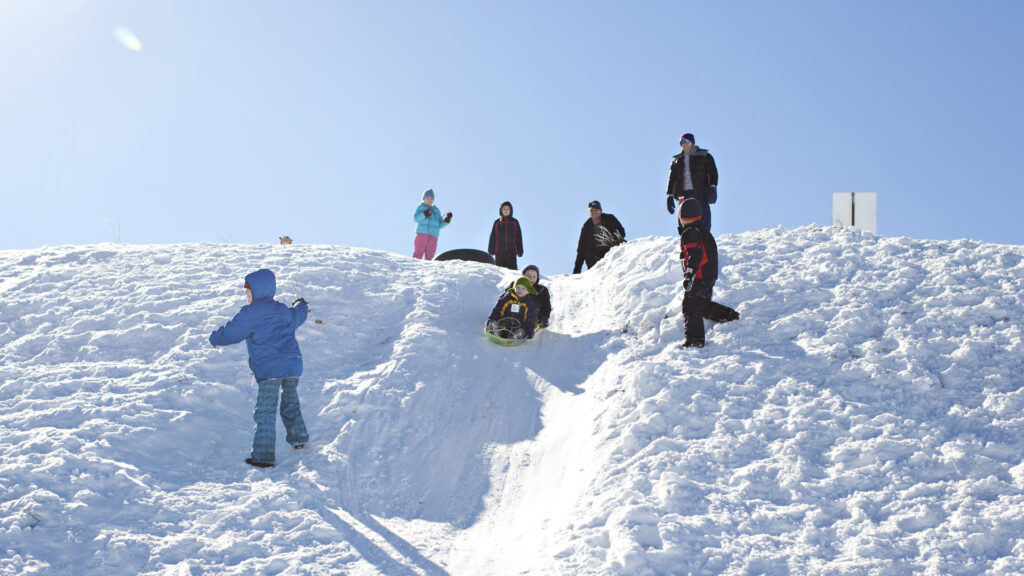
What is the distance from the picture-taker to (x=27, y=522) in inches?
202

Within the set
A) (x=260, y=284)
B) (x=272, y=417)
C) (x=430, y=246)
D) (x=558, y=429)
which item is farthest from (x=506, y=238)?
(x=272, y=417)

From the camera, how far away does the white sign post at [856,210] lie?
488 inches

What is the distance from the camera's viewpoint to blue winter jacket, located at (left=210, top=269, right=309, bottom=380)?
255 inches

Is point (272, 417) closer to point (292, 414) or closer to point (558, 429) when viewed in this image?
point (292, 414)

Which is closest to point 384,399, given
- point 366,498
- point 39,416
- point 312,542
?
point 366,498

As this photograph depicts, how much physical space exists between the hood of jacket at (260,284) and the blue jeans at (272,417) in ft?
2.52

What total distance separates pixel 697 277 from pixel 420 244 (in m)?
8.35

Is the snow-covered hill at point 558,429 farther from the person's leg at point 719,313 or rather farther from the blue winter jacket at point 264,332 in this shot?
the blue winter jacket at point 264,332

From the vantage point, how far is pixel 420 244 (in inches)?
608

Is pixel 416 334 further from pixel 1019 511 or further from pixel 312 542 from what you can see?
pixel 1019 511

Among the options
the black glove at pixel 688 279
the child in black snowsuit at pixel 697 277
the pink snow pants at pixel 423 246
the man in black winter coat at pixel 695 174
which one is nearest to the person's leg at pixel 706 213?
the man in black winter coat at pixel 695 174

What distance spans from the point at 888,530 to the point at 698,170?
645cm

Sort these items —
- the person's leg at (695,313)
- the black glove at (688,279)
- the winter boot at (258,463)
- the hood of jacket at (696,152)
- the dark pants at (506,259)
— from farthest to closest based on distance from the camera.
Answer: the dark pants at (506,259) → the hood of jacket at (696,152) → the black glove at (688,279) → the person's leg at (695,313) → the winter boot at (258,463)

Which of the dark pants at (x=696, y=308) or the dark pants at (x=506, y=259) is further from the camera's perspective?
the dark pants at (x=506, y=259)
